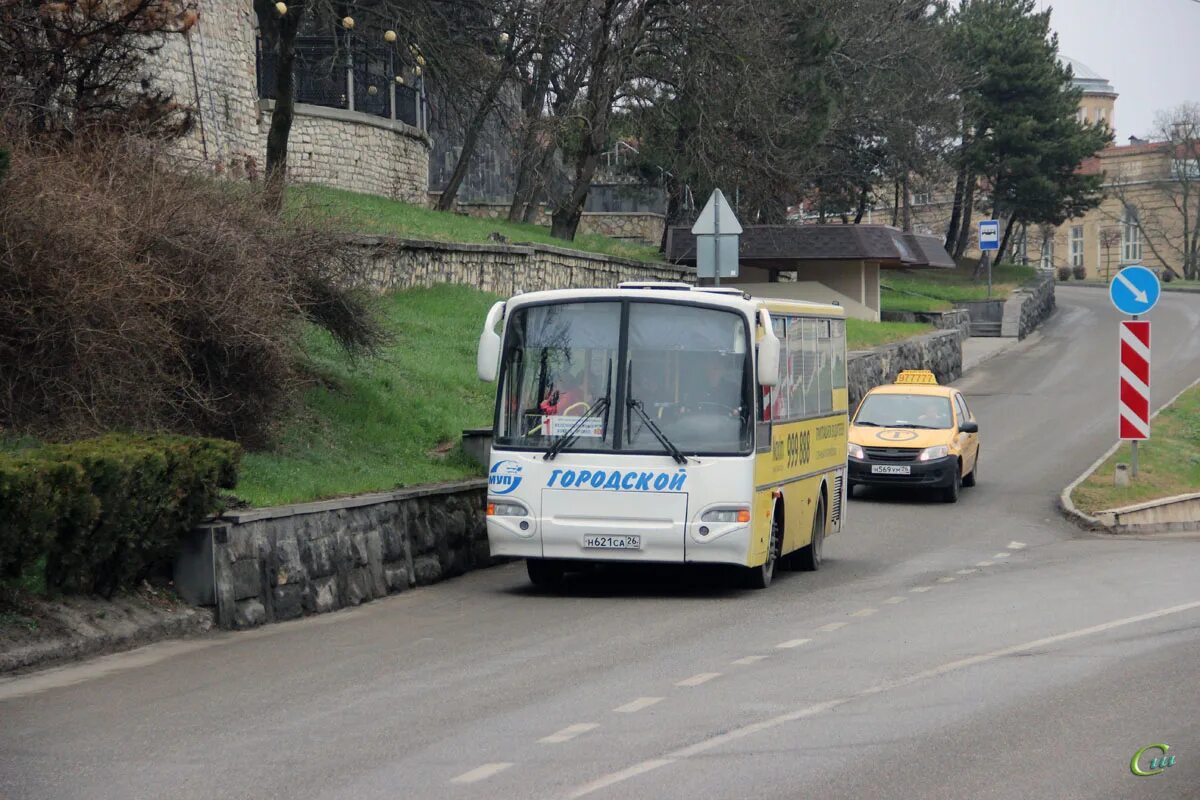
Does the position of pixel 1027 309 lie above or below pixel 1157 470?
above

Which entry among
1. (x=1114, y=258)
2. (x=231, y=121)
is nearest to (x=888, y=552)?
(x=231, y=121)

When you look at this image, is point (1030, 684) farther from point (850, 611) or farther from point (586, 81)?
point (586, 81)

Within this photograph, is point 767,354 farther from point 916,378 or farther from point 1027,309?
point 1027,309

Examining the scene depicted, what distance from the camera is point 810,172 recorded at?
4869cm

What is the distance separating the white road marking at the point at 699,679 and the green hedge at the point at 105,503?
403cm

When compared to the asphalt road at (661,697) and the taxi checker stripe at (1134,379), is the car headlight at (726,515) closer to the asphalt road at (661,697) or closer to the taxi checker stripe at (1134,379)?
the asphalt road at (661,697)

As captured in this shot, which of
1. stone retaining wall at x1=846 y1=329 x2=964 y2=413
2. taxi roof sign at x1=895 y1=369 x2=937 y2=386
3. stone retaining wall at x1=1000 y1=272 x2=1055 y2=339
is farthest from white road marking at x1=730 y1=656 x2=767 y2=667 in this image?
stone retaining wall at x1=1000 y1=272 x2=1055 y2=339

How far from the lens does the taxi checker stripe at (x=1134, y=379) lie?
74.5 ft

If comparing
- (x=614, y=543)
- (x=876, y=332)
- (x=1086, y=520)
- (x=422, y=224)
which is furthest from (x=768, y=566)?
(x=876, y=332)

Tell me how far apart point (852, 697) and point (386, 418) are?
11.0 m

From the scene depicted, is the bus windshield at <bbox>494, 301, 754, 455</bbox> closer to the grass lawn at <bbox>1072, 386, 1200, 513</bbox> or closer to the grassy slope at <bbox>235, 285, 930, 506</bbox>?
the grassy slope at <bbox>235, 285, 930, 506</bbox>

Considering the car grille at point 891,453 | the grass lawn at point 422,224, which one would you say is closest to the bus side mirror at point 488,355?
the grass lawn at point 422,224

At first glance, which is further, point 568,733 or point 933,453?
point 933,453

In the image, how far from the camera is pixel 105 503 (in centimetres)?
1087
